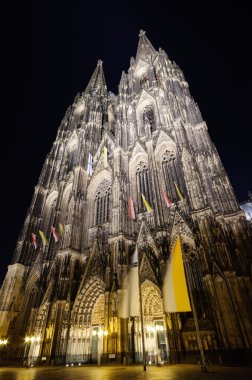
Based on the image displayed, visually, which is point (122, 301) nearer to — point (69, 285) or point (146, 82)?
point (69, 285)

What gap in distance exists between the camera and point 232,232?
14.2 m

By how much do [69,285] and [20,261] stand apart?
8432 mm

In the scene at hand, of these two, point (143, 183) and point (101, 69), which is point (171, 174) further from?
point (101, 69)

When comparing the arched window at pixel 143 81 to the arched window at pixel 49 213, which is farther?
Answer: the arched window at pixel 143 81

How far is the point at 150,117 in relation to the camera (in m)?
28.1

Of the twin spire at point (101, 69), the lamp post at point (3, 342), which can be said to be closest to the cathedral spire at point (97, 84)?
the twin spire at point (101, 69)

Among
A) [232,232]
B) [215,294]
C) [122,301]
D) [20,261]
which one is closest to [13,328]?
[20,261]

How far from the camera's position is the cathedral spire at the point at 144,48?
124ft

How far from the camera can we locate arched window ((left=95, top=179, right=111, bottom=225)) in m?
23.4

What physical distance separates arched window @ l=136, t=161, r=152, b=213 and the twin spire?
23.5 meters

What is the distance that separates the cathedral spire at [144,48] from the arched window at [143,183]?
23475 mm

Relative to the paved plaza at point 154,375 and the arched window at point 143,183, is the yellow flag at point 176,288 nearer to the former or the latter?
the paved plaza at point 154,375

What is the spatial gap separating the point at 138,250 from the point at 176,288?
4965 millimetres

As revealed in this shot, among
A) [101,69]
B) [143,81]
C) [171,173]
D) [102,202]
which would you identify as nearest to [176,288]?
[171,173]
